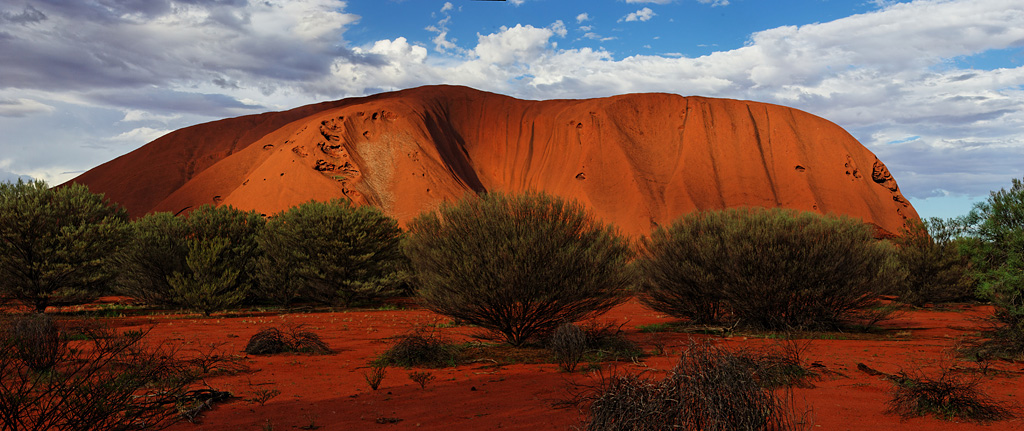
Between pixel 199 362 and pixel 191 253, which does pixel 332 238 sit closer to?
pixel 191 253

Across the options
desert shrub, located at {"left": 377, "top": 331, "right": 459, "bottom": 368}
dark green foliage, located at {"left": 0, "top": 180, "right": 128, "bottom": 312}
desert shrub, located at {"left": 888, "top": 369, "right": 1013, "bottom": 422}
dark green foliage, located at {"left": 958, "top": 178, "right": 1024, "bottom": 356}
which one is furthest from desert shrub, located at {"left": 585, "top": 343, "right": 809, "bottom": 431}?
dark green foliage, located at {"left": 0, "top": 180, "right": 128, "bottom": 312}

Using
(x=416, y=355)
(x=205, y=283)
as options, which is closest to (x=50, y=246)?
(x=205, y=283)

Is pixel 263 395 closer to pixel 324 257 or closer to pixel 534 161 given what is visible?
pixel 324 257

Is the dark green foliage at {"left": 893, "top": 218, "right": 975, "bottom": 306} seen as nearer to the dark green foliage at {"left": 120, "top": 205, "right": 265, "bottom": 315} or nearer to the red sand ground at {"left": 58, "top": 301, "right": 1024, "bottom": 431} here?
the red sand ground at {"left": 58, "top": 301, "right": 1024, "bottom": 431}

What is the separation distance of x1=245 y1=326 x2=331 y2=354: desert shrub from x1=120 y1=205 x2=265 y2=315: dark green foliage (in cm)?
1037

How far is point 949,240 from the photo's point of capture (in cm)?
2589

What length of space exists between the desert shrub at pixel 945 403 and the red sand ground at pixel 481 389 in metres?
0.19

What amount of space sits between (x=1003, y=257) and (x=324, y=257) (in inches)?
935

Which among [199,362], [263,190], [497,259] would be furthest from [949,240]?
[263,190]

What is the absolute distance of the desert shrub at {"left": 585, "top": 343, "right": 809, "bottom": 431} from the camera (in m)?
4.22

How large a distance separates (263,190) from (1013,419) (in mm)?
50743

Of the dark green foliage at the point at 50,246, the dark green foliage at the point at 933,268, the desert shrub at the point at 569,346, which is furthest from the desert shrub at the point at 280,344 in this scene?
the dark green foliage at the point at 933,268

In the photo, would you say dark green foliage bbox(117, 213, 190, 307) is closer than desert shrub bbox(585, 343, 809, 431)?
No

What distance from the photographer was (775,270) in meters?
14.6
